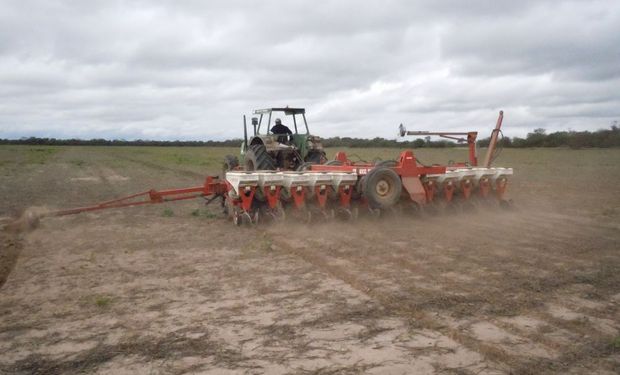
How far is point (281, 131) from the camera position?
11680 mm

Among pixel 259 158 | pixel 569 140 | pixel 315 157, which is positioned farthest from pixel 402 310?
pixel 569 140

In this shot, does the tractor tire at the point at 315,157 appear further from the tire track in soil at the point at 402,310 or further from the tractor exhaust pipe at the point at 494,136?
the tire track in soil at the point at 402,310

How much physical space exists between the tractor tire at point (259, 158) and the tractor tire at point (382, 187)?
2.86 m

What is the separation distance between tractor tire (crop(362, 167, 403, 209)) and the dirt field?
0.40 m

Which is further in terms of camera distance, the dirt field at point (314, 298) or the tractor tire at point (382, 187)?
the tractor tire at point (382, 187)

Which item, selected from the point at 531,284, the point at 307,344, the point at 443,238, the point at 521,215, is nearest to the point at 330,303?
the point at 307,344

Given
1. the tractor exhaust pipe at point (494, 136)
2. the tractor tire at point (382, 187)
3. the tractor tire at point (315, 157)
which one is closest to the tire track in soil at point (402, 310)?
the tractor tire at point (382, 187)

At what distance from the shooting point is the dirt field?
10.8ft

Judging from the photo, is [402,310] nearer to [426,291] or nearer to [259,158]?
[426,291]

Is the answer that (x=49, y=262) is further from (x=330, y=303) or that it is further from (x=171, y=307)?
(x=330, y=303)

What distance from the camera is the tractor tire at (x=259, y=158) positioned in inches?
415

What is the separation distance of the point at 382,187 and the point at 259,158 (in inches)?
124

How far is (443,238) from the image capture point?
703 centimetres

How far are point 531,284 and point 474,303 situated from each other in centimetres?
87
